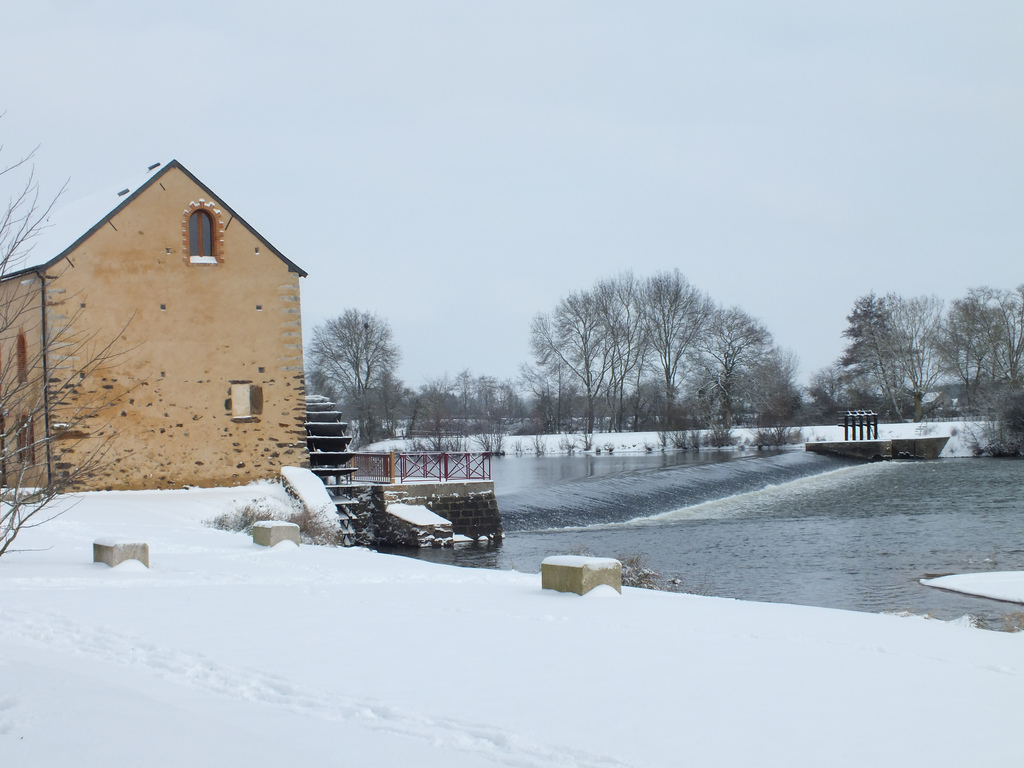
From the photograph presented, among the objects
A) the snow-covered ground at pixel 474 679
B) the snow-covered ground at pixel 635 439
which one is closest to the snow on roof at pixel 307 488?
the snow-covered ground at pixel 474 679

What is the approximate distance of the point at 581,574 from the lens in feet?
28.9

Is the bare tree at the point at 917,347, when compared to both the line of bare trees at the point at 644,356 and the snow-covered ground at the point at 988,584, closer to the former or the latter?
the line of bare trees at the point at 644,356

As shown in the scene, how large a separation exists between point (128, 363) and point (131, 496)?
288 centimetres

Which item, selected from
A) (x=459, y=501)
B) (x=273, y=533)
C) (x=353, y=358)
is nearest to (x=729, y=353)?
(x=353, y=358)

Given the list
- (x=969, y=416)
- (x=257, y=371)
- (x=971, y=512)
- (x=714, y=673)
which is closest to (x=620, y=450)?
(x=969, y=416)

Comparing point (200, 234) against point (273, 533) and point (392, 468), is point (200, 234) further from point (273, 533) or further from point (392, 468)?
point (273, 533)

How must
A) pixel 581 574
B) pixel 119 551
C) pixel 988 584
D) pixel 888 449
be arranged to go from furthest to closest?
pixel 888 449 → pixel 988 584 → pixel 119 551 → pixel 581 574

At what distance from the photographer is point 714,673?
576 cm

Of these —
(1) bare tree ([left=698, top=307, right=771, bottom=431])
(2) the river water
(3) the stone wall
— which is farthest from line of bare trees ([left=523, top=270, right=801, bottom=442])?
(3) the stone wall

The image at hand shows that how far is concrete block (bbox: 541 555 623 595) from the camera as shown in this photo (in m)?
8.83

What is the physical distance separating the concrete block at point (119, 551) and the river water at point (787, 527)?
8.42 metres

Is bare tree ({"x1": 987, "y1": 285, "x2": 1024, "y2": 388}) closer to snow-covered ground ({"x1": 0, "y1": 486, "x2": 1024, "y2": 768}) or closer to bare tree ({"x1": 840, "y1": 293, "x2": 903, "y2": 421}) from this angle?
bare tree ({"x1": 840, "y1": 293, "x2": 903, "y2": 421})

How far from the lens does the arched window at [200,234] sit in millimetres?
19906

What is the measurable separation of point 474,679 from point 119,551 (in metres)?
6.36
